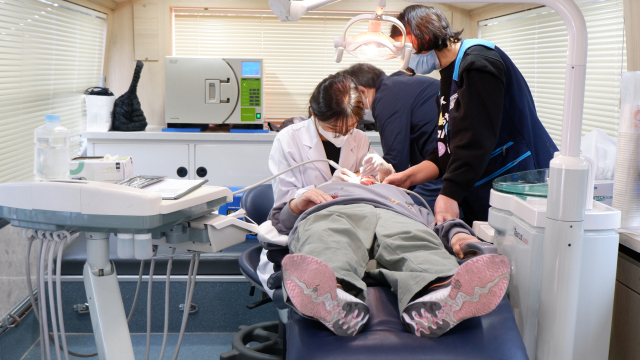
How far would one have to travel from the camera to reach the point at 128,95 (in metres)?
3.42

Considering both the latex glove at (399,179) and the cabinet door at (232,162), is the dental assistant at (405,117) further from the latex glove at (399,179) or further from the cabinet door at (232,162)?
the cabinet door at (232,162)

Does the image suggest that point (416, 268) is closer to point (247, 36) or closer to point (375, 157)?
point (375, 157)

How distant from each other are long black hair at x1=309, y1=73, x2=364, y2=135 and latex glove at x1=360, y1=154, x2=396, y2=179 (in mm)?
167

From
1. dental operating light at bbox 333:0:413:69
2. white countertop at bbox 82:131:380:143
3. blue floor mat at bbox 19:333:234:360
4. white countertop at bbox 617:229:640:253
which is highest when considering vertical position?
dental operating light at bbox 333:0:413:69

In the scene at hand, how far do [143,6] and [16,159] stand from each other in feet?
5.20

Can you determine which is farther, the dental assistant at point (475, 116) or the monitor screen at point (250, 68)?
the monitor screen at point (250, 68)

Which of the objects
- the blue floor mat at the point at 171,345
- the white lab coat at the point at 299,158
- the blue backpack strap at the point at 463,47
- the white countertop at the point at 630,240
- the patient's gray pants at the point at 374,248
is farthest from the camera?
the blue floor mat at the point at 171,345

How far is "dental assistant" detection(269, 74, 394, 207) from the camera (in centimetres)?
198

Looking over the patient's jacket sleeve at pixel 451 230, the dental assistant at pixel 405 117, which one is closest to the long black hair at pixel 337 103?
the dental assistant at pixel 405 117

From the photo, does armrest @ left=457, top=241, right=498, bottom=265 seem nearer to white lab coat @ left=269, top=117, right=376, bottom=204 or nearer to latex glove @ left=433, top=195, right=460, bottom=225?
latex glove @ left=433, top=195, right=460, bottom=225

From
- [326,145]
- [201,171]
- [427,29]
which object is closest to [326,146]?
[326,145]

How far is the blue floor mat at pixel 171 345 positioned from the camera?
2.32 m

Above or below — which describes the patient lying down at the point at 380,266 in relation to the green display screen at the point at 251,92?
below

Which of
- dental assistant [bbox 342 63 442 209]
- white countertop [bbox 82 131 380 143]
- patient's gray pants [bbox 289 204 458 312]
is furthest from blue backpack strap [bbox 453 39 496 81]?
white countertop [bbox 82 131 380 143]
